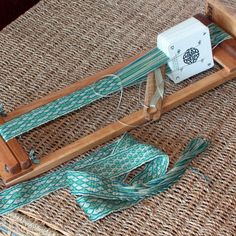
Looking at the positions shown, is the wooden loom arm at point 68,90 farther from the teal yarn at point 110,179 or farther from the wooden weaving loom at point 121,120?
the teal yarn at point 110,179

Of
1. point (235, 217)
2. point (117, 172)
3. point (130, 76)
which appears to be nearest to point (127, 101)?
point (130, 76)

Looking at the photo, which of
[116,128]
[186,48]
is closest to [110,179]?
[116,128]

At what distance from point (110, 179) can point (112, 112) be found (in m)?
0.14

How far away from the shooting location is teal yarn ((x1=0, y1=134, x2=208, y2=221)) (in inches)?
31.8

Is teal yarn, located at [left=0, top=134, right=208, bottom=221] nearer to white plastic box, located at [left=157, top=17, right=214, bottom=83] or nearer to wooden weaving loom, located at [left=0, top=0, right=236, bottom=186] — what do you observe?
wooden weaving loom, located at [left=0, top=0, right=236, bottom=186]

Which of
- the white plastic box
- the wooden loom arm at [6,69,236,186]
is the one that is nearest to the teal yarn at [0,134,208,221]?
the wooden loom arm at [6,69,236,186]

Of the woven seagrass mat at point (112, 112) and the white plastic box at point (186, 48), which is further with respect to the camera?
the white plastic box at point (186, 48)

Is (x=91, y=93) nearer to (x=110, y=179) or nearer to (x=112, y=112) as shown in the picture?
(x=112, y=112)

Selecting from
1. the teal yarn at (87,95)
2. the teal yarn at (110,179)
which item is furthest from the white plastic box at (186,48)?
the teal yarn at (110,179)

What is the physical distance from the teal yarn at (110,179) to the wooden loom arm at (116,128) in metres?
0.01

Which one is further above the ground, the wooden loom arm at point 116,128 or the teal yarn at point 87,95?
the teal yarn at point 87,95

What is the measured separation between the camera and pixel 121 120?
903mm

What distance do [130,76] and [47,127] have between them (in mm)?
151

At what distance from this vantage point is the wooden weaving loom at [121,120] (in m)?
0.84
